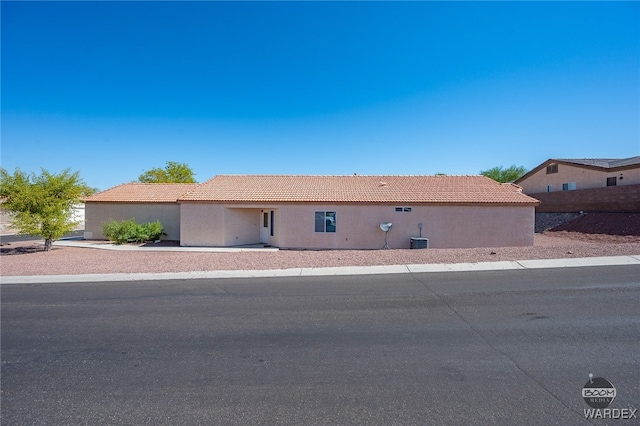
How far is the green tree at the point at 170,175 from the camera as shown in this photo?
154ft

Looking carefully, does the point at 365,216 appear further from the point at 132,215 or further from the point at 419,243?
the point at 132,215

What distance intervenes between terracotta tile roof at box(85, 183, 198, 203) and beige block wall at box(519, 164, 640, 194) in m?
30.9

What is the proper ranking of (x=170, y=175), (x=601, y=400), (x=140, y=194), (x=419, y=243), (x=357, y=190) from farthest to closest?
(x=170, y=175), (x=140, y=194), (x=357, y=190), (x=419, y=243), (x=601, y=400)

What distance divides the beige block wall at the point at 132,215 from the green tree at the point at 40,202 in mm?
4404

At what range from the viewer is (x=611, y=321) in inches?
224

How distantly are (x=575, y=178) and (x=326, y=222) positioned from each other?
82.0 feet

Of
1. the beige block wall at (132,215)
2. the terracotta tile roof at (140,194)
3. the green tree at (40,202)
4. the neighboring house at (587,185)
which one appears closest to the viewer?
the green tree at (40,202)

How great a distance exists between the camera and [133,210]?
22859 millimetres

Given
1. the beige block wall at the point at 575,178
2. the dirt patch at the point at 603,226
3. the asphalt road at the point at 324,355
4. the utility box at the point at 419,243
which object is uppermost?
the beige block wall at the point at 575,178

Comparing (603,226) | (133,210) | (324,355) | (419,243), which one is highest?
(133,210)

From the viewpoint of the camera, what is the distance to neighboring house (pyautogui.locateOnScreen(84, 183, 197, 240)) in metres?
22.6

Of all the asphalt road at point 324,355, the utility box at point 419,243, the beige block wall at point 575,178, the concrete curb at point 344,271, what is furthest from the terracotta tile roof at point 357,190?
the beige block wall at point 575,178

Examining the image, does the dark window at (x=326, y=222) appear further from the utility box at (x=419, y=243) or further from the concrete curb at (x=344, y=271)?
the concrete curb at (x=344, y=271)

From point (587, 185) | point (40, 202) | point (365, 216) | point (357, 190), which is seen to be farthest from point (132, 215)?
point (587, 185)
